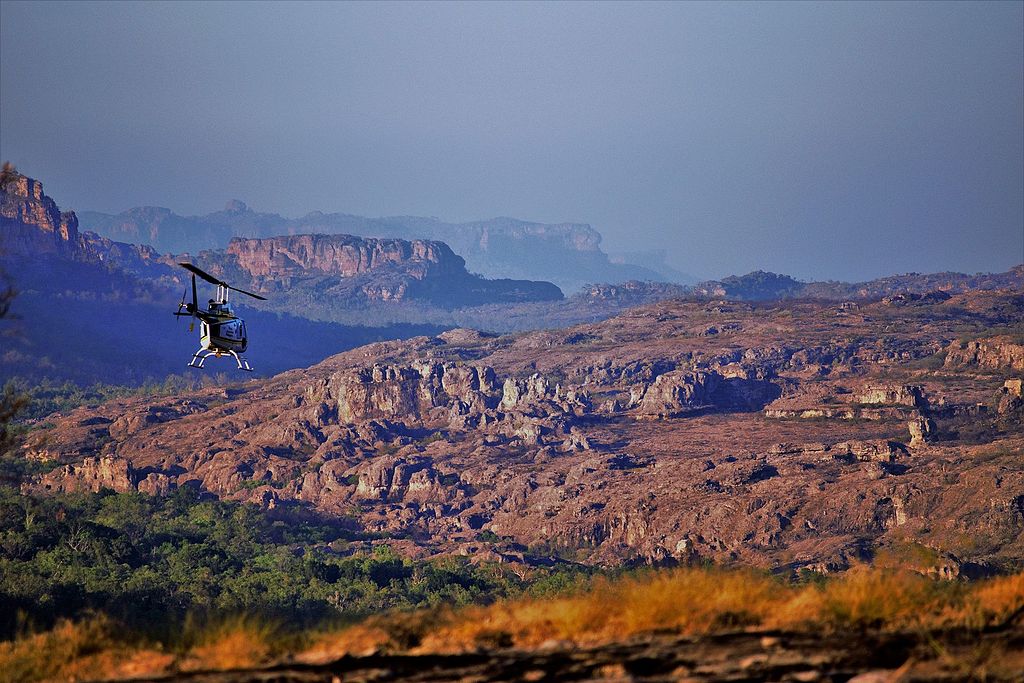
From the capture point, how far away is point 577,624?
2081 cm

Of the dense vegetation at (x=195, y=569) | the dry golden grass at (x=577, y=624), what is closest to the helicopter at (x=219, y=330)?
the dense vegetation at (x=195, y=569)

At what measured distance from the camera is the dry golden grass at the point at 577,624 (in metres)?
20.3

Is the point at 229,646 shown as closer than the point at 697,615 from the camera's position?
No

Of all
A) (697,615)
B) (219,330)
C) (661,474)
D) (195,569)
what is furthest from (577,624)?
(661,474)

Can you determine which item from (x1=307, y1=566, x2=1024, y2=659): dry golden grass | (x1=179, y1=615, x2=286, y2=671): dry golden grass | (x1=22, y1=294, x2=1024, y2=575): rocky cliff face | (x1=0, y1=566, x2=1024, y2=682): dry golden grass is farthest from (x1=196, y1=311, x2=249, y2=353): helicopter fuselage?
(x1=22, y1=294, x2=1024, y2=575): rocky cliff face

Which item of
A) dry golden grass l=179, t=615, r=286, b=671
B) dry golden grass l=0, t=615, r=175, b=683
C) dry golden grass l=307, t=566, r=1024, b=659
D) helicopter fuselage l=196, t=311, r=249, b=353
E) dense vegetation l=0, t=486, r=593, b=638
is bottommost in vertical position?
dense vegetation l=0, t=486, r=593, b=638

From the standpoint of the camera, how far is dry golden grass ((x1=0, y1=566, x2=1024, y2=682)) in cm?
2030

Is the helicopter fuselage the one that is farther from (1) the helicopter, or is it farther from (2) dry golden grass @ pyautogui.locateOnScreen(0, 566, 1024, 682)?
(2) dry golden grass @ pyautogui.locateOnScreen(0, 566, 1024, 682)

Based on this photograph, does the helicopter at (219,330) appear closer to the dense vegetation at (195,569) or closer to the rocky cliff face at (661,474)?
the dense vegetation at (195,569)

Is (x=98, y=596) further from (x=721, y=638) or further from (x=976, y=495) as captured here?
(x=976, y=495)

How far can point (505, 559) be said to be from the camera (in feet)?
372

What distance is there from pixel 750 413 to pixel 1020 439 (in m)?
59.9

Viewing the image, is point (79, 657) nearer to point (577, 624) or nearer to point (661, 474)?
point (577, 624)

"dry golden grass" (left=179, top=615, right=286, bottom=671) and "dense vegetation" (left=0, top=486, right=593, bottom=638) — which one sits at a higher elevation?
"dry golden grass" (left=179, top=615, right=286, bottom=671)
